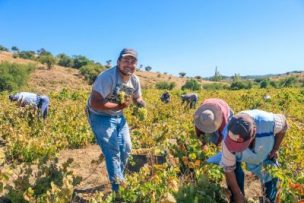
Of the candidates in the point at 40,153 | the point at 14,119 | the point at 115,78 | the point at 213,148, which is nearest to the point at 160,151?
the point at 213,148

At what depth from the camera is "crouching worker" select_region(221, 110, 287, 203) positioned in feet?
8.82

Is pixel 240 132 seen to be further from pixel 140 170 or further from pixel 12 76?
pixel 12 76

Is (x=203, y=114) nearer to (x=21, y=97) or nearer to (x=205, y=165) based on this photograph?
(x=205, y=165)

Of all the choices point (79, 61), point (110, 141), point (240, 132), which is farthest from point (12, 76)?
point (240, 132)

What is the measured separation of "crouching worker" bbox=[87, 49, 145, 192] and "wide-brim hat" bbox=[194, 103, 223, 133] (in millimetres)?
767

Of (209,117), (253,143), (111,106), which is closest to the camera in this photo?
(253,143)

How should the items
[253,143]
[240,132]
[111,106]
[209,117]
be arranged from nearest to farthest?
1. [240,132]
2. [253,143]
3. [209,117]
4. [111,106]

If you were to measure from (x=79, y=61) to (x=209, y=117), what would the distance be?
47167mm

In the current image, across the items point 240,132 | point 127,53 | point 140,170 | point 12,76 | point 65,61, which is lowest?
point 140,170

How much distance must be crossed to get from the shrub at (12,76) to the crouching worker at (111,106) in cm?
3155

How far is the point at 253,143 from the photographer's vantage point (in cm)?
304

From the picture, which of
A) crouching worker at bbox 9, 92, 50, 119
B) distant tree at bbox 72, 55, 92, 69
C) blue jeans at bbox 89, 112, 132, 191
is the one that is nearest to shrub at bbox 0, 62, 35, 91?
distant tree at bbox 72, 55, 92, 69

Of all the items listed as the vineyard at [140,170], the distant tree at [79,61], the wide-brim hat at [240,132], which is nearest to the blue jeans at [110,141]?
the vineyard at [140,170]

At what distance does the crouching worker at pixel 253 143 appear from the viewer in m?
2.69
